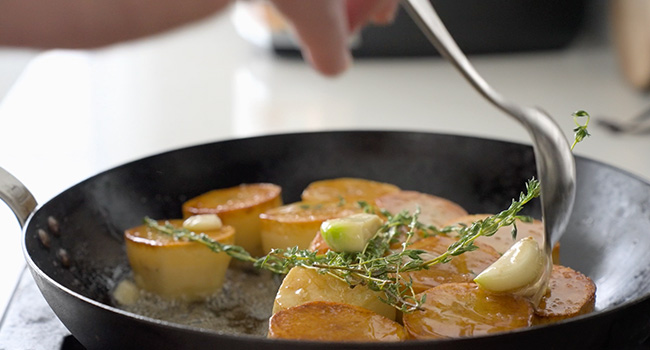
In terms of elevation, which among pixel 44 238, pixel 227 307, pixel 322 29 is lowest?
pixel 227 307

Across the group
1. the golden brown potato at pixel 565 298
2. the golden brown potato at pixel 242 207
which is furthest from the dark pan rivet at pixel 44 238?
the golden brown potato at pixel 565 298

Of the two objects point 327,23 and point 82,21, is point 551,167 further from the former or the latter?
point 82,21

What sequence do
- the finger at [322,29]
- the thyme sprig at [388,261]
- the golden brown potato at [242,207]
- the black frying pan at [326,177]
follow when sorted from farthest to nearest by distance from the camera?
1. the finger at [322,29]
2. the golden brown potato at [242,207]
3. the thyme sprig at [388,261]
4. the black frying pan at [326,177]

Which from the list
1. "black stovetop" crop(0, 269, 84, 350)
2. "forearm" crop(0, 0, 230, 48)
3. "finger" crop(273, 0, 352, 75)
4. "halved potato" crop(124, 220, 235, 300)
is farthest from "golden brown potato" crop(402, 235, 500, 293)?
"forearm" crop(0, 0, 230, 48)

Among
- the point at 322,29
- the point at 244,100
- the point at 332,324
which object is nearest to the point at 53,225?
the point at 332,324

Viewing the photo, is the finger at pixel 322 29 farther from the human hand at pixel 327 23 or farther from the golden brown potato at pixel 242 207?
the golden brown potato at pixel 242 207
